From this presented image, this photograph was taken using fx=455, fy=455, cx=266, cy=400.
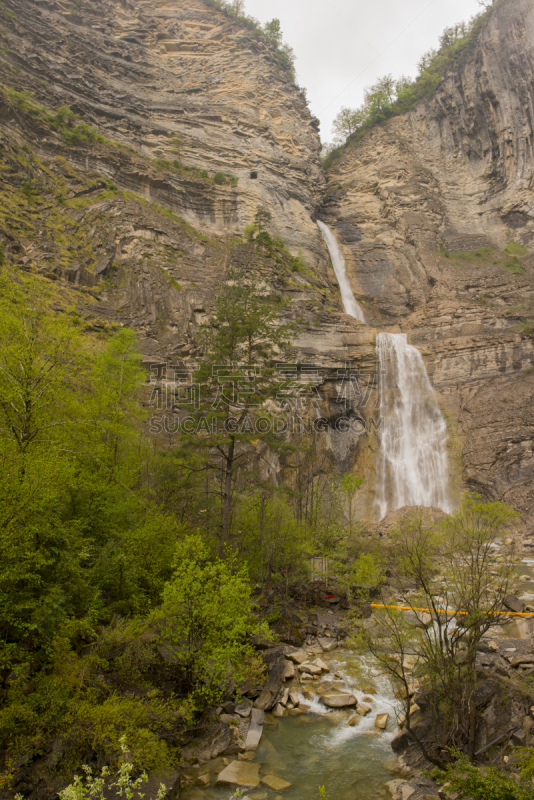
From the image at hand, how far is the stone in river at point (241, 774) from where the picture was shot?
7934mm

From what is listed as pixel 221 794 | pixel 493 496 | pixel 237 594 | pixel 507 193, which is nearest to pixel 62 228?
pixel 237 594

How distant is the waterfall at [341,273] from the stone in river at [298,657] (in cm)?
3120

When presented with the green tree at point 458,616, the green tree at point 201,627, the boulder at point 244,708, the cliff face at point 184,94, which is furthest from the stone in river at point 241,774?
the cliff face at point 184,94

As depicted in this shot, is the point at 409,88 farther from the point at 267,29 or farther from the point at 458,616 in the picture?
the point at 458,616

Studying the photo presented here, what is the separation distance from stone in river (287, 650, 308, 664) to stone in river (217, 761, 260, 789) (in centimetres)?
468

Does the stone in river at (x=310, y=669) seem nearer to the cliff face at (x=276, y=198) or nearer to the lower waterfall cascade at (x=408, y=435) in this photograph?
the cliff face at (x=276, y=198)

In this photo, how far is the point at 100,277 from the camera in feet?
95.6

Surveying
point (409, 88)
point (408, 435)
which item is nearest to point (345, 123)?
point (409, 88)

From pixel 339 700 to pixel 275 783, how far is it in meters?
3.09

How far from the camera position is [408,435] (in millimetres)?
34562

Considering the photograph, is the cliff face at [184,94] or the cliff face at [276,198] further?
the cliff face at [184,94]

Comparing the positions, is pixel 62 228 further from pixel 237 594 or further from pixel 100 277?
pixel 237 594

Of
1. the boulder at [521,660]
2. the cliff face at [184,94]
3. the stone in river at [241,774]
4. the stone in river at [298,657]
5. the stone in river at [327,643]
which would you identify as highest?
the cliff face at [184,94]

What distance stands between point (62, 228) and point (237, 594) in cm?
2796
